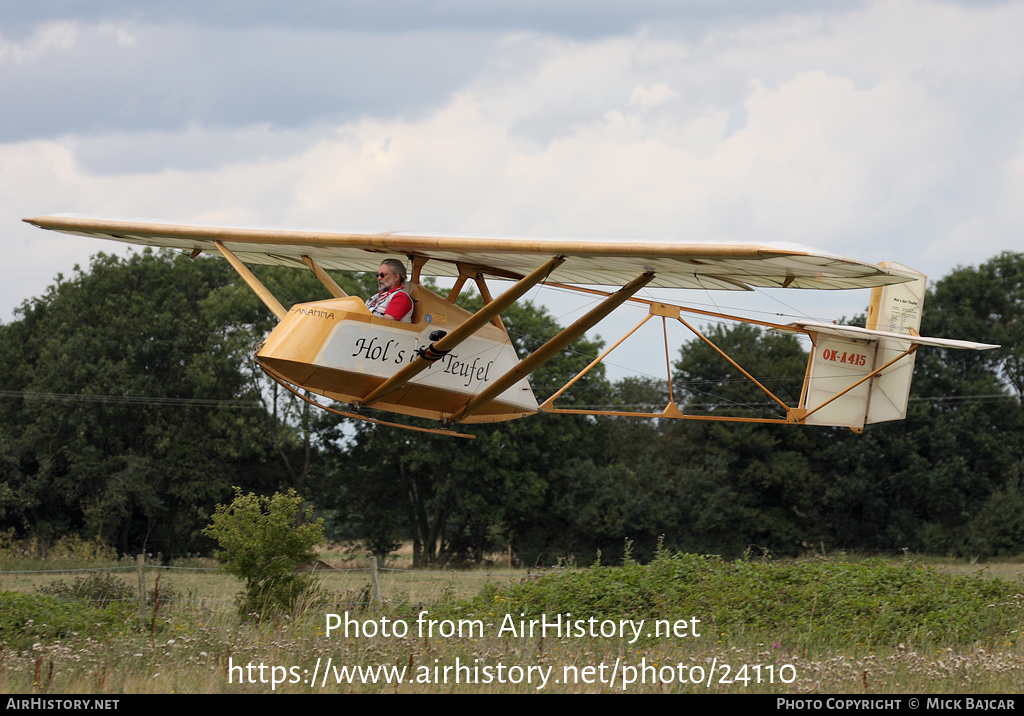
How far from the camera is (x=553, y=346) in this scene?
37.3ft

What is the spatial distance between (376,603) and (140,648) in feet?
15.9

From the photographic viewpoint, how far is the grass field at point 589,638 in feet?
27.2

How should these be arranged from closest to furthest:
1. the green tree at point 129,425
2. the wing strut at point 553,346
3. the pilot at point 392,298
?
the wing strut at point 553,346 < the pilot at point 392,298 < the green tree at point 129,425

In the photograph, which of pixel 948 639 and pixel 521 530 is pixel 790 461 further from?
pixel 948 639

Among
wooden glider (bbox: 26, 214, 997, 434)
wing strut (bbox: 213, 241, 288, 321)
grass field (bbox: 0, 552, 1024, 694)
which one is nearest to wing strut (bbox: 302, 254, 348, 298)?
wooden glider (bbox: 26, 214, 997, 434)

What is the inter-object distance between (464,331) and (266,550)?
4376 millimetres

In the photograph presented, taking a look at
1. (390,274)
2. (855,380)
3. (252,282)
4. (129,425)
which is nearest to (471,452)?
(129,425)

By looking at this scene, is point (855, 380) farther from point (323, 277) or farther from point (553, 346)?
point (323, 277)

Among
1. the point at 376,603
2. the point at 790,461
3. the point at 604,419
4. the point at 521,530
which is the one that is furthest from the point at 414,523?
the point at 376,603

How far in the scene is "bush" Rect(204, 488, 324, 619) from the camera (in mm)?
12320

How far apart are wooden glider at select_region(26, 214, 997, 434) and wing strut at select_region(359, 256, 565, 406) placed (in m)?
0.02

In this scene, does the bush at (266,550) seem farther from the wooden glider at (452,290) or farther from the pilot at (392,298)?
the pilot at (392,298)

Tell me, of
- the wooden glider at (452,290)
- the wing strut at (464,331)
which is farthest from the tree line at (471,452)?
the wing strut at (464,331)

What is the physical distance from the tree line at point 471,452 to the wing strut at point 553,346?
92.8 feet
